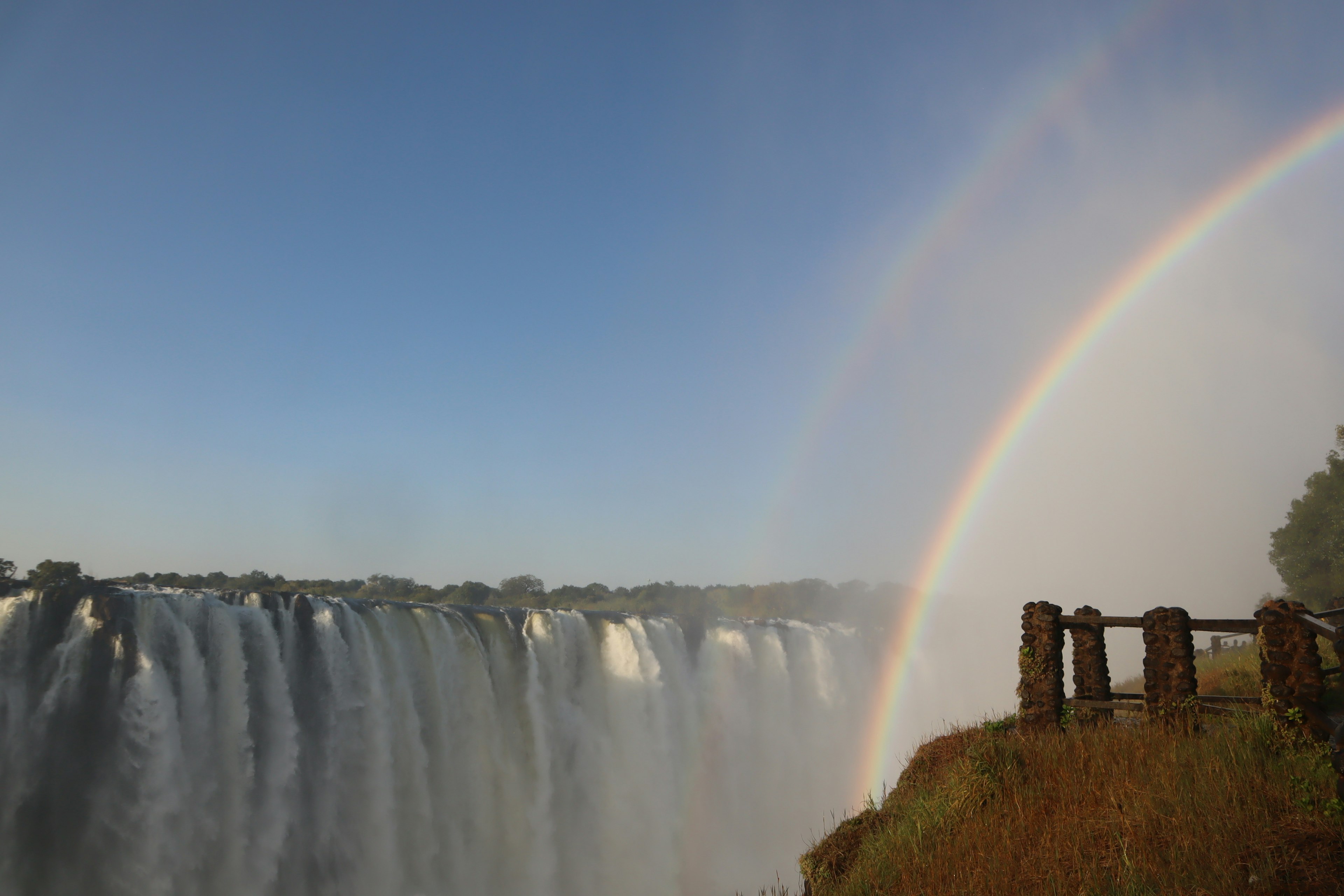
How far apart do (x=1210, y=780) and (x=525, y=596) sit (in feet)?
244

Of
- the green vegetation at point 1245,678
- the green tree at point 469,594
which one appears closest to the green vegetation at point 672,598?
the green tree at point 469,594

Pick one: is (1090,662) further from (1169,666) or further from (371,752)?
(371,752)

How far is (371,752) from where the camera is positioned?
2195 centimetres

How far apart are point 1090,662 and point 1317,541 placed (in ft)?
147

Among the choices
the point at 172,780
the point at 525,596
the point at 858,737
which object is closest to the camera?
the point at 172,780

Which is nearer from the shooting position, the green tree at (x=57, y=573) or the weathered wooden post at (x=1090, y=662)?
the weathered wooden post at (x=1090, y=662)

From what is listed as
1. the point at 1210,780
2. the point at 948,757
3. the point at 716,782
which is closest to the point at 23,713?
the point at 948,757

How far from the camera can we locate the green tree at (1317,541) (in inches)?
1634

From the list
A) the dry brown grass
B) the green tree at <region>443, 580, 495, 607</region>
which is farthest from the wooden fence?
the green tree at <region>443, 580, 495, 607</region>

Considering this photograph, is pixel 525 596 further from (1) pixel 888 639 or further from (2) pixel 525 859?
(2) pixel 525 859

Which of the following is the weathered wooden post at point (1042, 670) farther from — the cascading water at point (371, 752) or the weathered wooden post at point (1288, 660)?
the cascading water at point (371, 752)

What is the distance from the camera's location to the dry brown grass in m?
5.28

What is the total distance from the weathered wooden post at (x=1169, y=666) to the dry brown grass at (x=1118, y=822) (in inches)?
13.5

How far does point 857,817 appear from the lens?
34.5 feet
